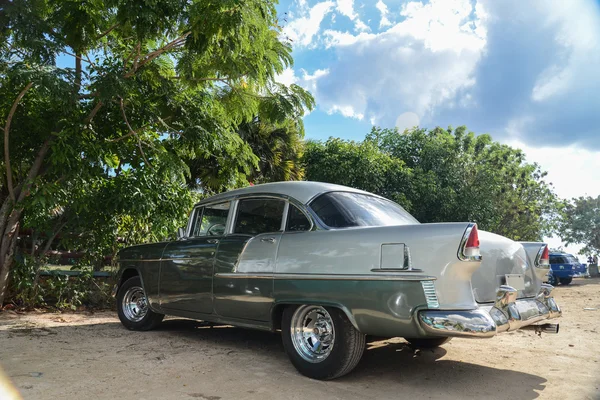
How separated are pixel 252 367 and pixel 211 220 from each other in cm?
190

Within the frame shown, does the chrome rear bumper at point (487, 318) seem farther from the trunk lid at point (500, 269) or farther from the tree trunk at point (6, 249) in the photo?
the tree trunk at point (6, 249)

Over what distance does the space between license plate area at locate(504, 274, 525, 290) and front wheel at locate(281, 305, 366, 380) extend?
53.4 inches

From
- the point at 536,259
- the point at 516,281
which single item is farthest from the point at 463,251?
the point at 536,259

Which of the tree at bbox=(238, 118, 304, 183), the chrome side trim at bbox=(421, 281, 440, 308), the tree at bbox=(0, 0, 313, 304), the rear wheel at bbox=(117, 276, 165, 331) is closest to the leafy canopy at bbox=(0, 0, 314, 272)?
the tree at bbox=(0, 0, 313, 304)

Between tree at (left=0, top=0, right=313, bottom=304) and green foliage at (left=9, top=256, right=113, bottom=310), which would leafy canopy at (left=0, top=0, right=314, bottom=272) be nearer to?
tree at (left=0, top=0, right=313, bottom=304)

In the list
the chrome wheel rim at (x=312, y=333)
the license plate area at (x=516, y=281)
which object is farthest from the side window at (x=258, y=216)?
the license plate area at (x=516, y=281)

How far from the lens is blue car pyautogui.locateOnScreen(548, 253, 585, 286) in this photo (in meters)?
22.7

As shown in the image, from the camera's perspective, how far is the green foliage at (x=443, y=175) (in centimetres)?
1780

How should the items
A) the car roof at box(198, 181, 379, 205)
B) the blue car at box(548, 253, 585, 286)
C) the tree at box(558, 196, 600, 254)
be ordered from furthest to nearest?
the tree at box(558, 196, 600, 254), the blue car at box(548, 253, 585, 286), the car roof at box(198, 181, 379, 205)

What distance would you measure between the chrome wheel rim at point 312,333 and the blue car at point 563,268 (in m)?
21.4

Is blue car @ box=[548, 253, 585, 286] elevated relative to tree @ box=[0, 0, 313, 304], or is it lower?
lower

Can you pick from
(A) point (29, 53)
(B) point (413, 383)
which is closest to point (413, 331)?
(B) point (413, 383)

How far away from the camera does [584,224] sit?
127 ft

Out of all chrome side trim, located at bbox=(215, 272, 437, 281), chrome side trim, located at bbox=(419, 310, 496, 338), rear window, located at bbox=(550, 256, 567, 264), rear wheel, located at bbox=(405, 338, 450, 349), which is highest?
rear window, located at bbox=(550, 256, 567, 264)
